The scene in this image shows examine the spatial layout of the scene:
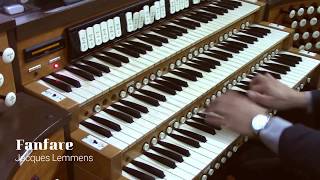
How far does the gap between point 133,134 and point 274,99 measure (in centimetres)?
62

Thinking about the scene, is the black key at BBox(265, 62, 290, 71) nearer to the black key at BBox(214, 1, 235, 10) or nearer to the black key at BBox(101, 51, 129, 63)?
the black key at BBox(214, 1, 235, 10)

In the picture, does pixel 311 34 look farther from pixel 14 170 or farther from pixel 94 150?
pixel 14 170

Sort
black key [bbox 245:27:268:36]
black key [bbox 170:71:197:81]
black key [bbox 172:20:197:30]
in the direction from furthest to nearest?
black key [bbox 245:27:268:36]
black key [bbox 172:20:197:30]
black key [bbox 170:71:197:81]

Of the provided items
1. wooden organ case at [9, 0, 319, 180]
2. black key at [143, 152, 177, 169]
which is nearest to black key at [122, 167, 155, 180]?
wooden organ case at [9, 0, 319, 180]

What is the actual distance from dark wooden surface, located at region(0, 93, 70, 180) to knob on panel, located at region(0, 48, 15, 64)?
0.19 metres

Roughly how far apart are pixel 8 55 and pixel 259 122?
0.92m

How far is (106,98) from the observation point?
1.96 meters

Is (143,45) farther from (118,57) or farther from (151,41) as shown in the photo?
(118,57)

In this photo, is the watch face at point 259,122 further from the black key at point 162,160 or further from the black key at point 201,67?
the black key at point 201,67

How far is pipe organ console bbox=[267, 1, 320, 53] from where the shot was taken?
300 centimetres

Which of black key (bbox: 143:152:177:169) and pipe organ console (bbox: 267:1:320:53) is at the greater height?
pipe organ console (bbox: 267:1:320:53)

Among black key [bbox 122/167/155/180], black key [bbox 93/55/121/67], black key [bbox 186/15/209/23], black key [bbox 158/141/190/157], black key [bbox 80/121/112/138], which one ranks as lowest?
black key [bbox 122/167/155/180]

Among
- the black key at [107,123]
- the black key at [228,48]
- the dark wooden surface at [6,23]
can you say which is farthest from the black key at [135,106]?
the black key at [228,48]

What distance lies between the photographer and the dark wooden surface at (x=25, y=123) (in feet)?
4.84
